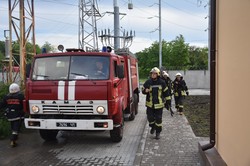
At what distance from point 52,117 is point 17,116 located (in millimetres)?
983

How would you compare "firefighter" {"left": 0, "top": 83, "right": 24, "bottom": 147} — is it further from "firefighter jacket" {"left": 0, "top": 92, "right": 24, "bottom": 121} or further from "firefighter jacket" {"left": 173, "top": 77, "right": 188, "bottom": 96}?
"firefighter jacket" {"left": 173, "top": 77, "right": 188, "bottom": 96}

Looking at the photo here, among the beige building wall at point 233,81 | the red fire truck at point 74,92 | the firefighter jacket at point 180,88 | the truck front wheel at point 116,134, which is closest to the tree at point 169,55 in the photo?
the firefighter jacket at point 180,88

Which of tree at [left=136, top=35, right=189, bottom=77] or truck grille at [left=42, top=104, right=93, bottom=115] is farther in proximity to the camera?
tree at [left=136, top=35, right=189, bottom=77]

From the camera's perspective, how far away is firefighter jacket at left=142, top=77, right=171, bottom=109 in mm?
7941

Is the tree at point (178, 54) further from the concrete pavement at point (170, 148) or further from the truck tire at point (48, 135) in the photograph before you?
the truck tire at point (48, 135)

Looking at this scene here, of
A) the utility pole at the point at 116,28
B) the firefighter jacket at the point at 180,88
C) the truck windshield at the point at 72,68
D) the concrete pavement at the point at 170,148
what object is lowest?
the concrete pavement at the point at 170,148

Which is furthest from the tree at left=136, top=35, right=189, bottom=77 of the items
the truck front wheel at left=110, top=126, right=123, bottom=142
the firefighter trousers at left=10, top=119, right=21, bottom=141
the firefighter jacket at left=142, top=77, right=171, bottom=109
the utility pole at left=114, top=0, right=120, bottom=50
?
the firefighter trousers at left=10, top=119, right=21, bottom=141

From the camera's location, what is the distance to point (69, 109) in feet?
23.0

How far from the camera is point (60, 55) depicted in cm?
751

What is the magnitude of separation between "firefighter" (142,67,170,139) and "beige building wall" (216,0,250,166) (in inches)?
110

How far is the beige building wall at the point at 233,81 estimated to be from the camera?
3.52m

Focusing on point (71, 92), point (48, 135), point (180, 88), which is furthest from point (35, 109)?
point (180, 88)

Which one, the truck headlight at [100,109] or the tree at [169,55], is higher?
the tree at [169,55]

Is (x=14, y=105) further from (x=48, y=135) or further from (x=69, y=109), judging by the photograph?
(x=69, y=109)
